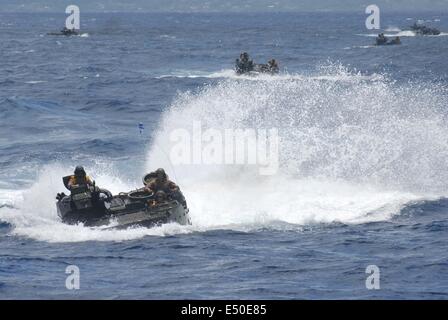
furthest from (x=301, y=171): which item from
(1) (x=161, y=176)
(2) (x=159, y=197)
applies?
(2) (x=159, y=197)

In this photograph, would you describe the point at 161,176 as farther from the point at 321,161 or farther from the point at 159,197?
the point at 321,161

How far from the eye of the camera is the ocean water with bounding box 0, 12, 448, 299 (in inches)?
969

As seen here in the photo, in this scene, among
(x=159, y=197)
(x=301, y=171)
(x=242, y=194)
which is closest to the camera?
(x=159, y=197)

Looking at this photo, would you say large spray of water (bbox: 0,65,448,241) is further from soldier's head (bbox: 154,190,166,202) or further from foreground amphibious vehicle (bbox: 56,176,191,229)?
soldier's head (bbox: 154,190,166,202)

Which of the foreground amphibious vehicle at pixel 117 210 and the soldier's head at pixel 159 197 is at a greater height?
the soldier's head at pixel 159 197

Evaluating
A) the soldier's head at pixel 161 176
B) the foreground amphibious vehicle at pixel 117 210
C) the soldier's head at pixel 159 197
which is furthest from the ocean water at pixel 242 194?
the soldier's head at pixel 161 176

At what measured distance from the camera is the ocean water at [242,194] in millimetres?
24625

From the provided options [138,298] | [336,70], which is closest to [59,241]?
[138,298]

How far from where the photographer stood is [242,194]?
3681 centimetres

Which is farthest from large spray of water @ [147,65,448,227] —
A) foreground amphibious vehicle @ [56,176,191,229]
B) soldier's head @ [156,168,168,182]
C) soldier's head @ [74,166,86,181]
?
soldier's head @ [74,166,86,181]

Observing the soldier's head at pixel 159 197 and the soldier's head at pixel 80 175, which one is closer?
the soldier's head at pixel 159 197

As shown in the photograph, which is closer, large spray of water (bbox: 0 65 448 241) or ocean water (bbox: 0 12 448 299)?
ocean water (bbox: 0 12 448 299)

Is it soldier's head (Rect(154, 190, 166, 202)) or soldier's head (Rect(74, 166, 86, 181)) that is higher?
soldier's head (Rect(74, 166, 86, 181))

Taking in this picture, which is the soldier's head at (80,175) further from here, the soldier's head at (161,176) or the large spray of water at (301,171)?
the soldier's head at (161,176)
